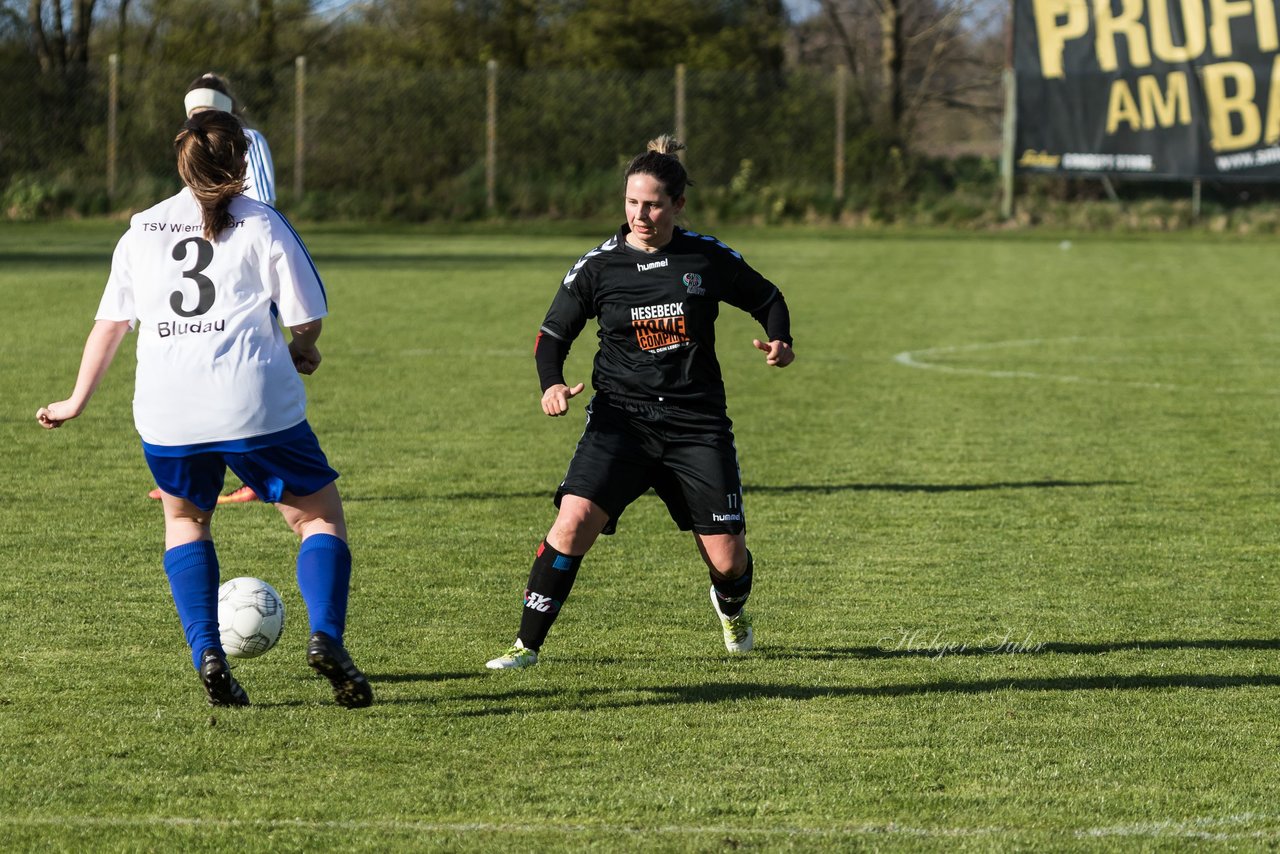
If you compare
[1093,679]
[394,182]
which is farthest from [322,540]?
[394,182]

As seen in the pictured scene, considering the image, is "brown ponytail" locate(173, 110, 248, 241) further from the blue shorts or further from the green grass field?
the green grass field

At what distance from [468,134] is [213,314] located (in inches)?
1120

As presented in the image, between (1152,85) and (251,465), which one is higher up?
(1152,85)

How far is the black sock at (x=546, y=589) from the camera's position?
17.9ft

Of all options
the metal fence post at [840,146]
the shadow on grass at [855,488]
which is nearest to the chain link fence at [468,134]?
the metal fence post at [840,146]

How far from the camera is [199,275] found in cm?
463

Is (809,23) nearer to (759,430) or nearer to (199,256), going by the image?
(759,430)

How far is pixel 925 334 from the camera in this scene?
53.3 feet

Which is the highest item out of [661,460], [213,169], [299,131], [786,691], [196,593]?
[299,131]

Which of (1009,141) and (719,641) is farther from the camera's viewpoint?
(1009,141)

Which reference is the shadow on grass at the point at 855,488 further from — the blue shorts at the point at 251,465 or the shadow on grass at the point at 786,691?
the blue shorts at the point at 251,465

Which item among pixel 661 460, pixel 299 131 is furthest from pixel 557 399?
pixel 299 131

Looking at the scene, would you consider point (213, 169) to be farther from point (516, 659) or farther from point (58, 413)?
point (516, 659)

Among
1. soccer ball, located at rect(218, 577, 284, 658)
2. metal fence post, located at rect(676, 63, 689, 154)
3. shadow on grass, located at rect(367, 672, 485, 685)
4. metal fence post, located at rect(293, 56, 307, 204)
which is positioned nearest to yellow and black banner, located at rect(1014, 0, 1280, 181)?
metal fence post, located at rect(676, 63, 689, 154)
